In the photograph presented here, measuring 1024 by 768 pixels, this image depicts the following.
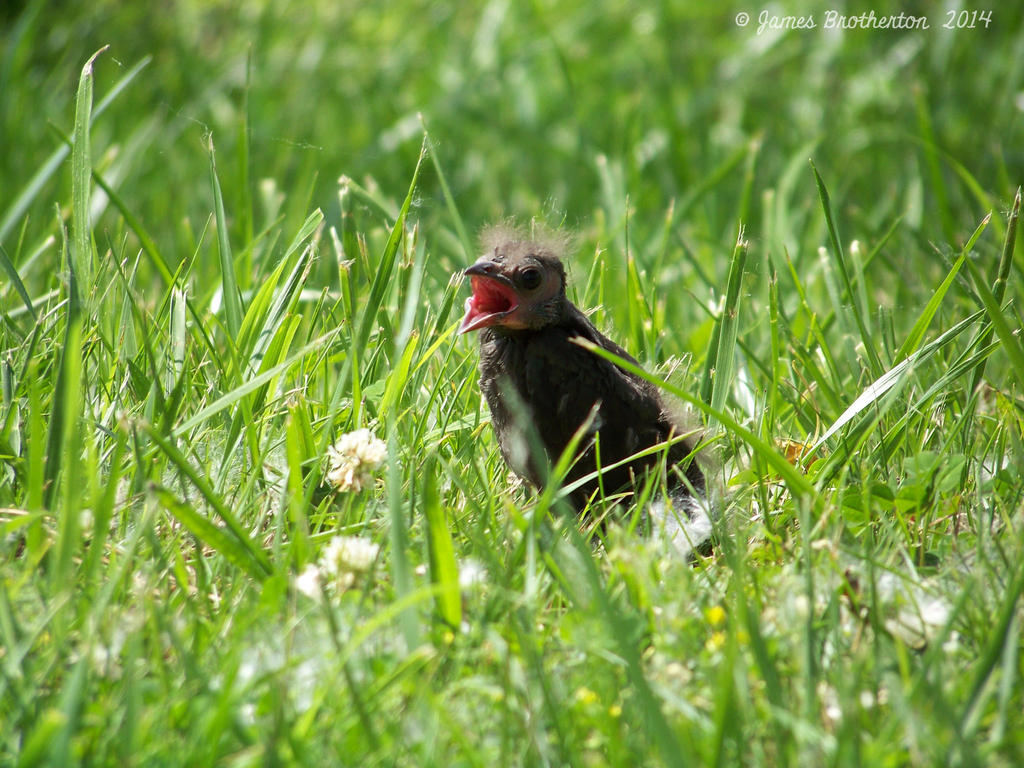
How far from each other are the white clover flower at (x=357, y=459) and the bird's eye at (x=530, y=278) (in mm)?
597

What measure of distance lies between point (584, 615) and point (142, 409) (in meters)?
1.26

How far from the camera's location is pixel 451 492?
8.01ft

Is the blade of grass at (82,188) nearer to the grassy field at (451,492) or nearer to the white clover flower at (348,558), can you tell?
the grassy field at (451,492)

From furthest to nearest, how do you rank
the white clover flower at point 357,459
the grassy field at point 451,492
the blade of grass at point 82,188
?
1. the blade of grass at point 82,188
2. the white clover flower at point 357,459
3. the grassy field at point 451,492

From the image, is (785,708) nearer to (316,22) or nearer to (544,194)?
(544,194)

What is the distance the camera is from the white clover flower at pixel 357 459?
2.22 m

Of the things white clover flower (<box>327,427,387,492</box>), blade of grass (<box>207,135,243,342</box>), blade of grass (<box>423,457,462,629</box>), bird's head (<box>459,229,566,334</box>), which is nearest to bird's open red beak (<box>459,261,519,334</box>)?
bird's head (<box>459,229,566,334</box>)

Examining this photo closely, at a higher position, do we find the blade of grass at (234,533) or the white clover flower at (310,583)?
the blade of grass at (234,533)

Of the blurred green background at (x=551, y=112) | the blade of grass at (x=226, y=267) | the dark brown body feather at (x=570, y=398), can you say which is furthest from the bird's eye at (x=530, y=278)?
the blurred green background at (x=551, y=112)

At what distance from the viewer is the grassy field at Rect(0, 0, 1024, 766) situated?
1.56m

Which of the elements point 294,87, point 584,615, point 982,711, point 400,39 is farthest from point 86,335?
point 400,39

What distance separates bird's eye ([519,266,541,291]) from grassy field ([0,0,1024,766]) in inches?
12.8

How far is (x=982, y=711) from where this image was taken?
4.99ft

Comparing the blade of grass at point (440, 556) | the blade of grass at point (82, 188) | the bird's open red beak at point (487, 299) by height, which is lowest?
the blade of grass at point (440, 556)
